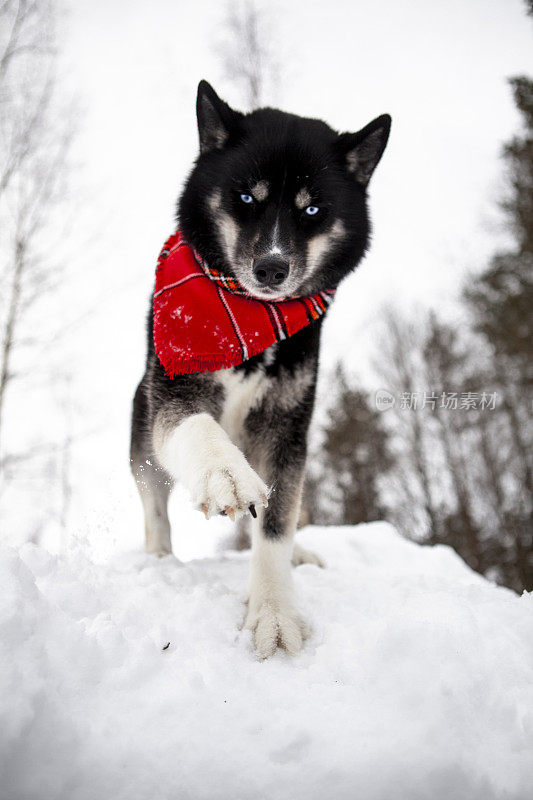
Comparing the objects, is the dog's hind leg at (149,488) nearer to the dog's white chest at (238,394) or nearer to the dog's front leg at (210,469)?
the dog's white chest at (238,394)

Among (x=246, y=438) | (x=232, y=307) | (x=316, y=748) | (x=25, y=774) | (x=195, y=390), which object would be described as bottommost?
(x=316, y=748)

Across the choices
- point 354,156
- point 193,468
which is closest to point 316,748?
point 193,468

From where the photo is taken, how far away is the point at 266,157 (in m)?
2.43

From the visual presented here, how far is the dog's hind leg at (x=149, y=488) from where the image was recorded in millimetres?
3096

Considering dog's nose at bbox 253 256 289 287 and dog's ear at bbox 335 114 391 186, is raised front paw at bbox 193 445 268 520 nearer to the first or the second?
dog's nose at bbox 253 256 289 287

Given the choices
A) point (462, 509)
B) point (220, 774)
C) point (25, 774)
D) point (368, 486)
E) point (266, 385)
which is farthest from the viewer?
point (368, 486)

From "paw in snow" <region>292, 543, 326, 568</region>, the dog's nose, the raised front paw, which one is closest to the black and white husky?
the dog's nose

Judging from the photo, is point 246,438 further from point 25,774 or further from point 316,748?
point 25,774

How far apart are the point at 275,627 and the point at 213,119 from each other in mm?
2581

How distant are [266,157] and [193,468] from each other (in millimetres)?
1645

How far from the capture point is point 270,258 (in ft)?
7.23

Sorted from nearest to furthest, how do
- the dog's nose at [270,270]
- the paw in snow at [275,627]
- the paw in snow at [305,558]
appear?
1. the paw in snow at [275,627]
2. the dog's nose at [270,270]
3. the paw in snow at [305,558]

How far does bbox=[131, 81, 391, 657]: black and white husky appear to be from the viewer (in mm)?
2236

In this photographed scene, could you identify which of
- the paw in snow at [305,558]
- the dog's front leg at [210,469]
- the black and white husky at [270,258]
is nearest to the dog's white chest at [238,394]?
the black and white husky at [270,258]
